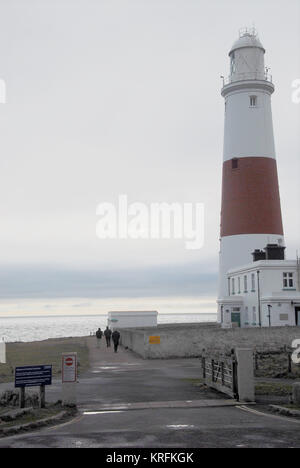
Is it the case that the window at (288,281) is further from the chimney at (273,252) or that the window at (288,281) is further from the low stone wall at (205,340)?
the low stone wall at (205,340)

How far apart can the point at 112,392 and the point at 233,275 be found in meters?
29.0

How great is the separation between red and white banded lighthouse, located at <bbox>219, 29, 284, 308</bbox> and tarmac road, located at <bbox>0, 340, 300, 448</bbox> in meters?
25.0

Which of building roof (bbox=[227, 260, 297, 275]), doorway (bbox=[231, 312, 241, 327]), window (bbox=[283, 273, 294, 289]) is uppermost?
building roof (bbox=[227, 260, 297, 275])

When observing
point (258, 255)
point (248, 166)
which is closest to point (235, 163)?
point (248, 166)

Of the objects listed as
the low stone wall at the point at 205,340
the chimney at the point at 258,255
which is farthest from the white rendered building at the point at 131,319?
the low stone wall at the point at 205,340

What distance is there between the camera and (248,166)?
145 feet

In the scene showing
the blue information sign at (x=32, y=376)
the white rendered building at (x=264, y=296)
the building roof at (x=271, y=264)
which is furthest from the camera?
the building roof at (x=271, y=264)

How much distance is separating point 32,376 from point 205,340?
1797cm

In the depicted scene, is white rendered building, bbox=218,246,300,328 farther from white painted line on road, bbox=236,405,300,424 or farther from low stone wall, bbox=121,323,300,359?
white painted line on road, bbox=236,405,300,424

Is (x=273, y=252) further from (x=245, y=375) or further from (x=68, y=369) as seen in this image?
(x=68, y=369)

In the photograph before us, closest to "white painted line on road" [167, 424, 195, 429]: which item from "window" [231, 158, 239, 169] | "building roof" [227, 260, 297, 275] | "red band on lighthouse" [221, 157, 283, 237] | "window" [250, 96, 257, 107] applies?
"building roof" [227, 260, 297, 275]

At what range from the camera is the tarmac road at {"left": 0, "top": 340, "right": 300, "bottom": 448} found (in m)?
9.84

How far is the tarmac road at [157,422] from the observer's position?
9836 mm

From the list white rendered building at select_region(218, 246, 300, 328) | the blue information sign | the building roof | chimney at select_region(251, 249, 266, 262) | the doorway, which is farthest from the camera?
the doorway
